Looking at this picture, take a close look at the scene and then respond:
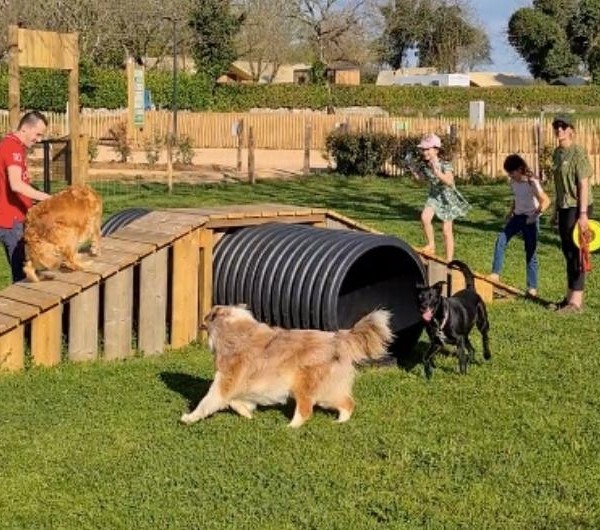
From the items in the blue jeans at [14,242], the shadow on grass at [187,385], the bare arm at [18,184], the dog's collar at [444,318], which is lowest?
the shadow on grass at [187,385]

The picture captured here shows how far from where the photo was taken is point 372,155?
91.1ft

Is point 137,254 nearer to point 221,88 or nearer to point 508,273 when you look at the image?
point 508,273

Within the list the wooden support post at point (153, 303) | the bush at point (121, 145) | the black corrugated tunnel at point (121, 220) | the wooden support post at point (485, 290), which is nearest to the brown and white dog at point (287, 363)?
the wooden support post at point (153, 303)

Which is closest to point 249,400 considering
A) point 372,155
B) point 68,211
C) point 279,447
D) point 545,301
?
point 279,447

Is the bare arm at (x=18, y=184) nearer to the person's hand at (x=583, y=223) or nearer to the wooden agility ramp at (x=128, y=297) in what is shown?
the wooden agility ramp at (x=128, y=297)

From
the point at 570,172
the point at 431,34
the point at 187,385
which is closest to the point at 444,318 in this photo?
the point at 187,385

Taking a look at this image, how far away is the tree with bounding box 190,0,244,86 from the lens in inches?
2293

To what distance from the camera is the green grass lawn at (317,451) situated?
4.50 metres

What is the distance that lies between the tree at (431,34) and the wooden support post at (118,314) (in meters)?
77.6

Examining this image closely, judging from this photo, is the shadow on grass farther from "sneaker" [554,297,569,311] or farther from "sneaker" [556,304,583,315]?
"sneaker" [554,297,569,311]

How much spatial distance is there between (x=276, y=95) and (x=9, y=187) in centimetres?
5090

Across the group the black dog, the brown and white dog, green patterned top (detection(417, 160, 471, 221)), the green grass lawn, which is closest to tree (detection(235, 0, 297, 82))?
green patterned top (detection(417, 160, 471, 221))

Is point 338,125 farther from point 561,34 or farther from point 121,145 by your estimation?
point 561,34

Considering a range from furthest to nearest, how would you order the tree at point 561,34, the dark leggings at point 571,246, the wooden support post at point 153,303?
the tree at point 561,34
the dark leggings at point 571,246
the wooden support post at point 153,303
